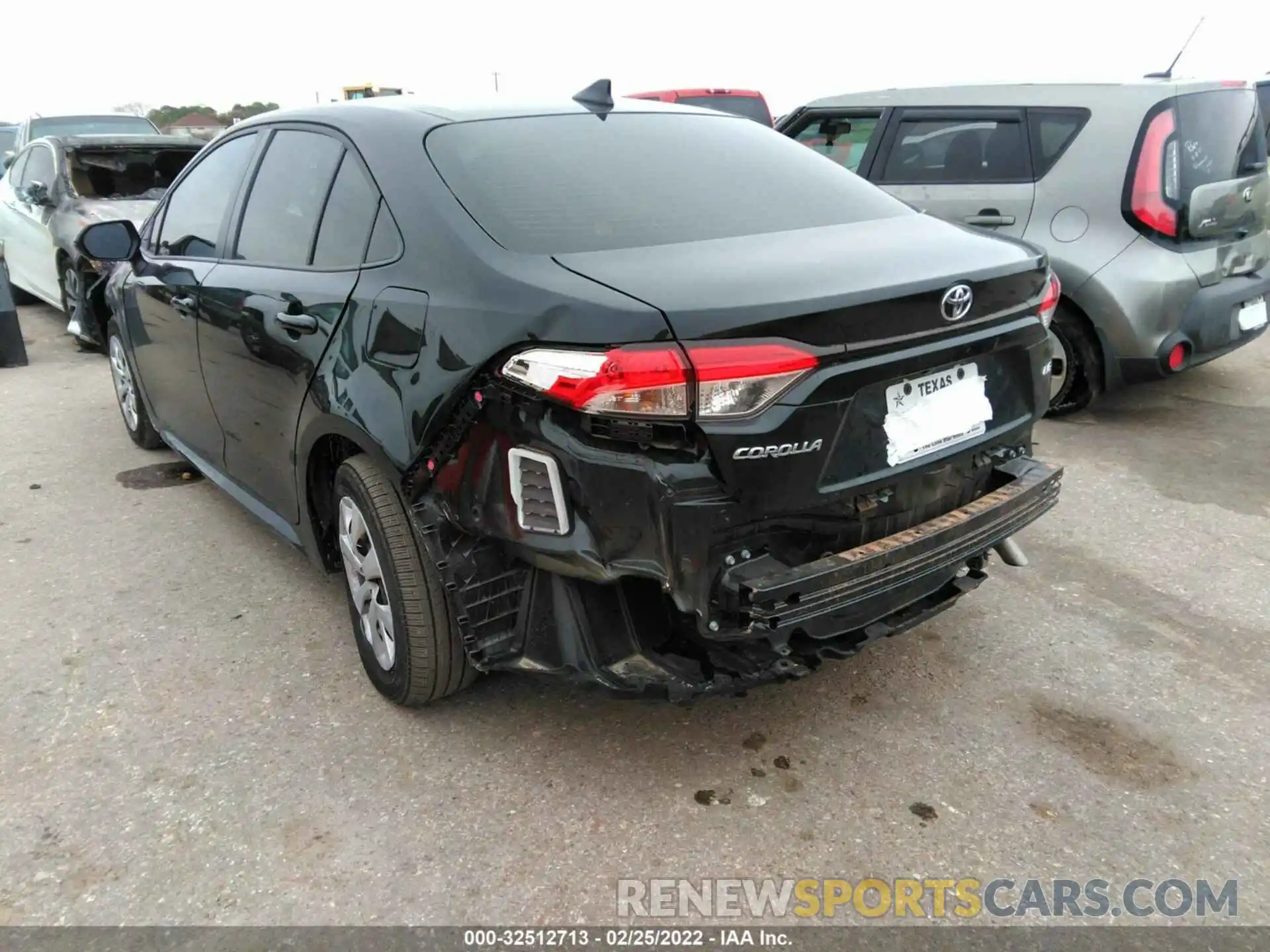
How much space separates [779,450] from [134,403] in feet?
13.6

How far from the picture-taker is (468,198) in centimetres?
245

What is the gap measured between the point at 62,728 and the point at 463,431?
1.58 m

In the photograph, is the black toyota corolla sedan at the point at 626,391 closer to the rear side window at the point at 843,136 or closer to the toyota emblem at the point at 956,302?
the toyota emblem at the point at 956,302

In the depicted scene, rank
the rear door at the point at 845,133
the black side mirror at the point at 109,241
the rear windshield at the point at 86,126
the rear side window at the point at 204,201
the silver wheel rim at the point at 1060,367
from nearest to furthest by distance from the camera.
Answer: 1. the rear side window at the point at 204,201
2. the black side mirror at the point at 109,241
3. the silver wheel rim at the point at 1060,367
4. the rear door at the point at 845,133
5. the rear windshield at the point at 86,126

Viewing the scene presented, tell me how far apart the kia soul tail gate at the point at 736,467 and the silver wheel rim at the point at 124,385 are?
3.24m

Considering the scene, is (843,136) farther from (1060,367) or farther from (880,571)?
(880,571)

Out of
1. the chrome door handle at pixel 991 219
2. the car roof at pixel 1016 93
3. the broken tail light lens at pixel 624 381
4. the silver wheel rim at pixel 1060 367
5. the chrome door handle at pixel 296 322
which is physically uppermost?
the car roof at pixel 1016 93

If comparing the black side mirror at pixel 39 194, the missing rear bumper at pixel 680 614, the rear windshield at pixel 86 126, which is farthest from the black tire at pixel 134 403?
the rear windshield at pixel 86 126

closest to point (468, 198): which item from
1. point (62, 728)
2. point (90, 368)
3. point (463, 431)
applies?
point (463, 431)

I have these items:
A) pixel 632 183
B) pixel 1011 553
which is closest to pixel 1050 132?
pixel 1011 553

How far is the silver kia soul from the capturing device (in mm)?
4801

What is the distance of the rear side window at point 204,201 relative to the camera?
3.52 meters

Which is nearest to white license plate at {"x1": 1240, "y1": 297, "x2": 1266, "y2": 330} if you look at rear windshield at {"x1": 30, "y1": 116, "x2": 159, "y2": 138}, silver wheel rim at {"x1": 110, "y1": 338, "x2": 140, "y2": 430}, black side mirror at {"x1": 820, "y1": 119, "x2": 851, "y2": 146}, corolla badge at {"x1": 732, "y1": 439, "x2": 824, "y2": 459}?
black side mirror at {"x1": 820, "y1": 119, "x2": 851, "y2": 146}

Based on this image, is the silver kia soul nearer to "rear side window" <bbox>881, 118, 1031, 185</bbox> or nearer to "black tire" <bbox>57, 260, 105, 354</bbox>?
"rear side window" <bbox>881, 118, 1031, 185</bbox>
